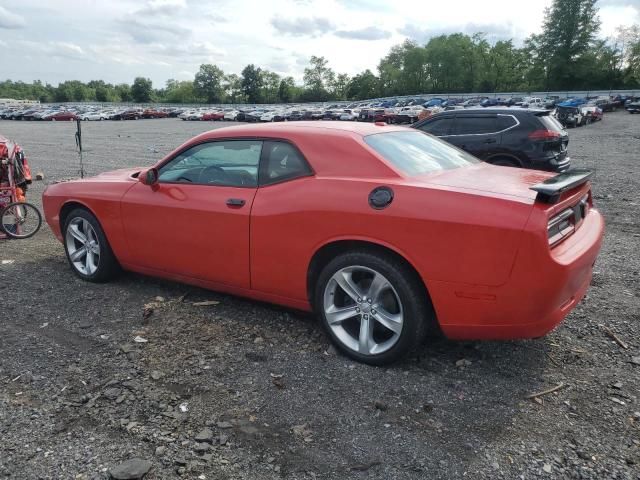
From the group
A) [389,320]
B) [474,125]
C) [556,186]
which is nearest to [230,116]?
[474,125]

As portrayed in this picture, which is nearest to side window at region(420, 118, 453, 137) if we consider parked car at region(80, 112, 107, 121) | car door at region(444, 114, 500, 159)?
car door at region(444, 114, 500, 159)

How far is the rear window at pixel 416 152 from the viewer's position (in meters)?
3.56

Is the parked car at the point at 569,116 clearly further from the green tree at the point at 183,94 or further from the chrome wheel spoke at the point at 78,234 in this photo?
the green tree at the point at 183,94

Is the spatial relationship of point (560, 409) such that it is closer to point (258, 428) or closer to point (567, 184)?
point (567, 184)

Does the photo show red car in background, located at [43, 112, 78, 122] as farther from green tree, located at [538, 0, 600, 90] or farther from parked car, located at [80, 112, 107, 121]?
green tree, located at [538, 0, 600, 90]

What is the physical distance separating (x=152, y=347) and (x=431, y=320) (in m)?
1.98

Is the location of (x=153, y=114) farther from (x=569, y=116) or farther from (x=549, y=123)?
(x=549, y=123)

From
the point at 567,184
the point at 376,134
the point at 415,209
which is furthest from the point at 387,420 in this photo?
the point at 376,134

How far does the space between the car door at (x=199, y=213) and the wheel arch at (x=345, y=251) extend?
56 cm

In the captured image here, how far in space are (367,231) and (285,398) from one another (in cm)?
113

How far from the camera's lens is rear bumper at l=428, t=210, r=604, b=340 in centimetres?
281

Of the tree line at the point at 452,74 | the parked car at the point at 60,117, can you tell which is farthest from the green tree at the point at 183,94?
the parked car at the point at 60,117

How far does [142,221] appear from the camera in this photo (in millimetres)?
4473

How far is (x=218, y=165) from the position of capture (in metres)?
4.17
